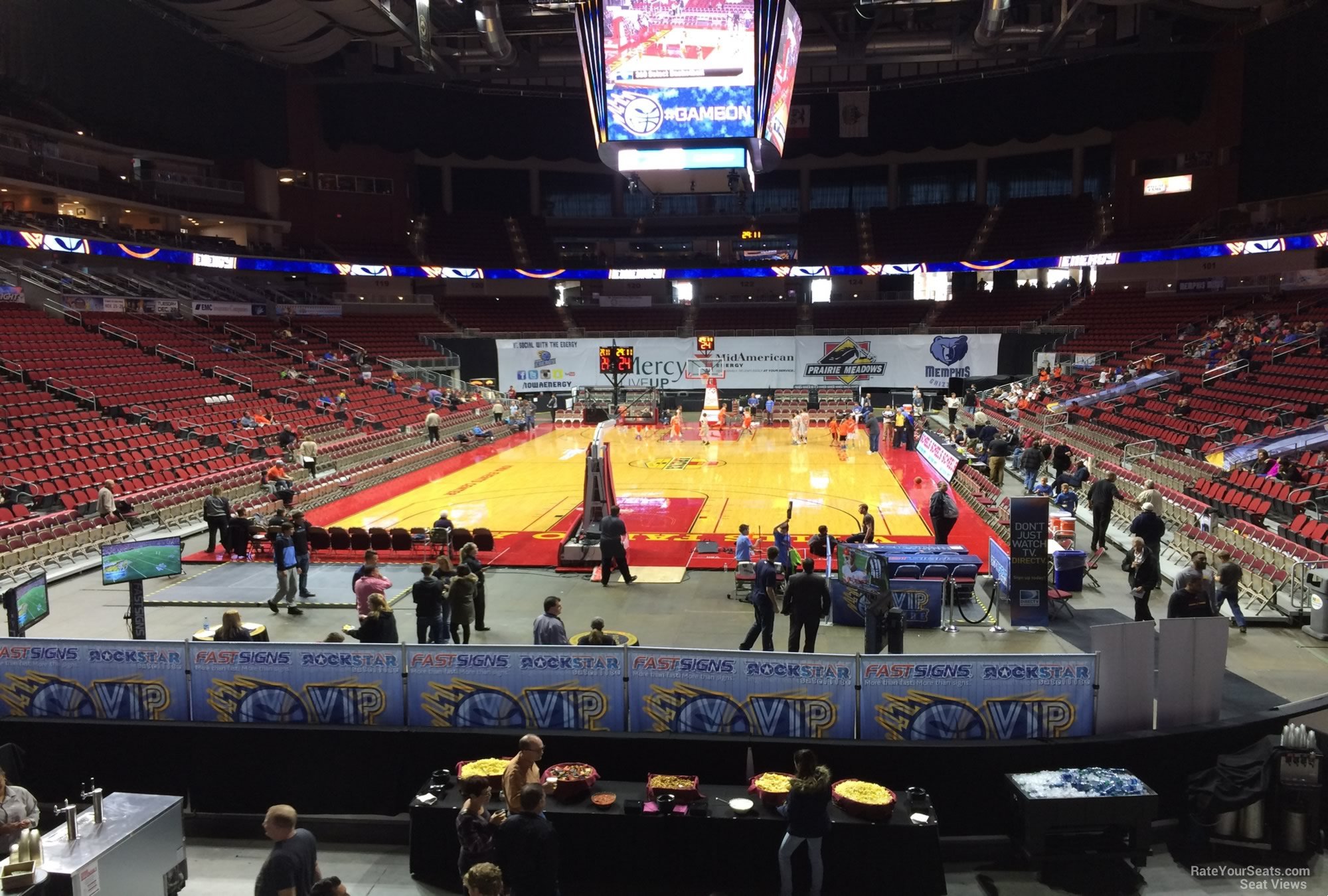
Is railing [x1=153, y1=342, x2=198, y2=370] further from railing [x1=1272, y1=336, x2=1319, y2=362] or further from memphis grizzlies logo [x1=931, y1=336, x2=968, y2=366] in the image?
railing [x1=1272, y1=336, x2=1319, y2=362]

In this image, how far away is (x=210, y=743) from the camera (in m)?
7.78

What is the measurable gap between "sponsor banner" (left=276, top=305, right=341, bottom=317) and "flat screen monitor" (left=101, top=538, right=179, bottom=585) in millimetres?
34189

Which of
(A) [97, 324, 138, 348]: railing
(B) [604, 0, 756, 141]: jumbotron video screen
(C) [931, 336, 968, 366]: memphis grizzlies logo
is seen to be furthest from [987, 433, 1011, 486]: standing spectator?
(A) [97, 324, 138, 348]: railing

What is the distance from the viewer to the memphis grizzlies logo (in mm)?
40406

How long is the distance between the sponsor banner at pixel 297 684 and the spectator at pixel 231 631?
2.54 ft

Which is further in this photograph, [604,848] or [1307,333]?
[1307,333]

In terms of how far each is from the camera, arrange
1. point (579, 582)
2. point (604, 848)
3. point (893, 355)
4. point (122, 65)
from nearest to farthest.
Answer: point (604, 848) → point (579, 582) → point (122, 65) → point (893, 355)

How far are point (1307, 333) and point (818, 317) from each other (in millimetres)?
23407

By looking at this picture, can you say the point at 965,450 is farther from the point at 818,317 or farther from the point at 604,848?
the point at 818,317

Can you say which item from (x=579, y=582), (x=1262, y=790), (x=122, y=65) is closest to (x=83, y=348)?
(x=122, y=65)

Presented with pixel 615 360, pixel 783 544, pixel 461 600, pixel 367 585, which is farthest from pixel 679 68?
pixel 367 585

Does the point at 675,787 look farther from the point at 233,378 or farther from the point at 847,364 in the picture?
the point at 847,364

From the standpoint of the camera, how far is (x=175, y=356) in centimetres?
3086

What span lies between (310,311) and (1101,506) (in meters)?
38.7
